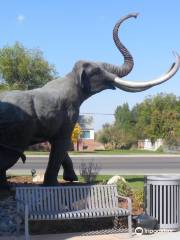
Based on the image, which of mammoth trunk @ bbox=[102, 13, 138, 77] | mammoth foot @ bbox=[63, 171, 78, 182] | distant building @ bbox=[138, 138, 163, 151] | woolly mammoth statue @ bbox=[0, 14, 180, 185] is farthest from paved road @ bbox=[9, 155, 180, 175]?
distant building @ bbox=[138, 138, 163, 151]

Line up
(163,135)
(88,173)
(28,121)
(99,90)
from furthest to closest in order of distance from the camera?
1. (163,135)
2. (88,173)
3. (99,90)
4. (28,121)

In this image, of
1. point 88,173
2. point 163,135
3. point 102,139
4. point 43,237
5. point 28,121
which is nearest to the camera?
point 43,237

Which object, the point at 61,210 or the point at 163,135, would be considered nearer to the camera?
the point at 61,210

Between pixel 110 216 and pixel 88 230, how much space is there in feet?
2.03

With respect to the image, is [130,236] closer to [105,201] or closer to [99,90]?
[105,201]

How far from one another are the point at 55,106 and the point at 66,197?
1.82 m

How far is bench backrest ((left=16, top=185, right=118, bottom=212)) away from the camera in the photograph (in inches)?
361

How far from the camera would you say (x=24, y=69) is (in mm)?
61281

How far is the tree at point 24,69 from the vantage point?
61156 mm

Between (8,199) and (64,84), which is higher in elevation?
(64,84)

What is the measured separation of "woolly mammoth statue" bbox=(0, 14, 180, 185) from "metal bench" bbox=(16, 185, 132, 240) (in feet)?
4.06

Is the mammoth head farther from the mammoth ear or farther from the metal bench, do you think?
the metal bench

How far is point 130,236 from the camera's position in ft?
29.5

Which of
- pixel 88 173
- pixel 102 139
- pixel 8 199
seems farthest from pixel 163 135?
pixel 8 199
